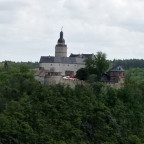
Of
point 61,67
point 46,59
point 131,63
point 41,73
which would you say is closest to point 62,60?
point 61,67

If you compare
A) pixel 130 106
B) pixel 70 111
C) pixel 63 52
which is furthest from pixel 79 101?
pixel 63 52

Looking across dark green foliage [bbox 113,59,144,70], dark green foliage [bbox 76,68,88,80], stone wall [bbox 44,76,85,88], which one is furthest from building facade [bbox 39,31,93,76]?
dark green foliage [bbox 113,59,144,70]

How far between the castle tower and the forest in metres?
6.97

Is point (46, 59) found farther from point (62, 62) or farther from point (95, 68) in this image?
point (95, 68)

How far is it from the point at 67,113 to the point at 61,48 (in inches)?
604

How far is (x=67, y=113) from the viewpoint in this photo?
59.7 metres

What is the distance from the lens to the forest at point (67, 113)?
55.7 metres

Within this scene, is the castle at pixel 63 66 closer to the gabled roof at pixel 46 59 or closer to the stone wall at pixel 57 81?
the gabled roof at pixel 46 59

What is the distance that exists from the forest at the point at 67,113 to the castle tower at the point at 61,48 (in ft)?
22.9

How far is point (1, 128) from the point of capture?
54688 millimetres

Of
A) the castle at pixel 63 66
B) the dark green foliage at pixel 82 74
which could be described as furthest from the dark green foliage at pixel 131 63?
the dark green foliage at pixel 82 74

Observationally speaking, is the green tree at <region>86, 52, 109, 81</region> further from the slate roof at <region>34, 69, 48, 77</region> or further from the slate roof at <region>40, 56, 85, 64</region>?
the slate roof at <region>34, 69, 48, 77</region>

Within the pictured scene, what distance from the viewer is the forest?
55.7 metres

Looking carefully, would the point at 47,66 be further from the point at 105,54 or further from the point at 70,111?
the point at 70,111
